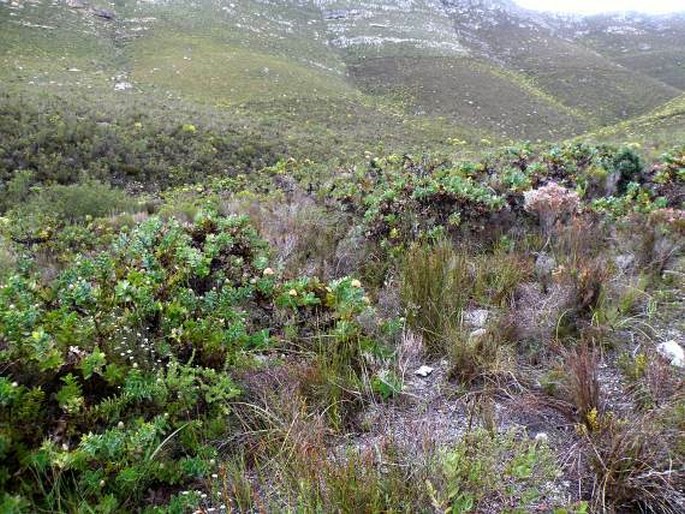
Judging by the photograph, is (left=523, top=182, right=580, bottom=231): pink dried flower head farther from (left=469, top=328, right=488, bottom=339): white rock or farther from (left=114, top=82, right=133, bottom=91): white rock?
(left=114, top=82, right=133, bottom=91): white rock

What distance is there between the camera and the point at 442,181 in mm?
5309

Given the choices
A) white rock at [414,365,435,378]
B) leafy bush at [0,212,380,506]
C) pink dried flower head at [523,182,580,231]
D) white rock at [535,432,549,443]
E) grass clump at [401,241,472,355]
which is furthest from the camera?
pink dried flower head at [523,182,580,231]

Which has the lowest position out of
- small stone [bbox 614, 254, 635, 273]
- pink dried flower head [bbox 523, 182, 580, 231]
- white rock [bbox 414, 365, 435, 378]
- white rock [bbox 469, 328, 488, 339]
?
white rock [bbox 414, 365, 435, 378]

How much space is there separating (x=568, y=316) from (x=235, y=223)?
256 centimetres

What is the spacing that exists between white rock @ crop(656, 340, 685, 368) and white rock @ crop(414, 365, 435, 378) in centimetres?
123

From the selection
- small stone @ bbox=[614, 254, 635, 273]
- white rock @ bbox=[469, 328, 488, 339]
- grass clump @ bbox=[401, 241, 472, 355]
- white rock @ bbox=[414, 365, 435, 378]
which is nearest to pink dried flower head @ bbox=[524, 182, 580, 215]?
small stone @ bbox=[614, 254, 635, 273]

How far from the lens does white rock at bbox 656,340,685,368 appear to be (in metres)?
2.46

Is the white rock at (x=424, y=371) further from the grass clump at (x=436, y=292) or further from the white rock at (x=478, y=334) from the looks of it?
the white rock at (x=478, y=334)

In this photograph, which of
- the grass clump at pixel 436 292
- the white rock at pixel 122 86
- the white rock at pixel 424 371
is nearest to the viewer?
the white rock at pixel 424 371

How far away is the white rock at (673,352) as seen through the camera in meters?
2.46

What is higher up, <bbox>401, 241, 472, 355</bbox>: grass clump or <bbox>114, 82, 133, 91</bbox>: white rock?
<bbox>401, 241, 472, 355</bbox>: grass clump

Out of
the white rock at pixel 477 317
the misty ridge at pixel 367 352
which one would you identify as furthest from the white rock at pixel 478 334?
the white rock at pixel 477 317

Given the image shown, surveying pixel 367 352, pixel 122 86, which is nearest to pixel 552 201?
pixel 367 352

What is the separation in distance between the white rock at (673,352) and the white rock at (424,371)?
1.23 metres
